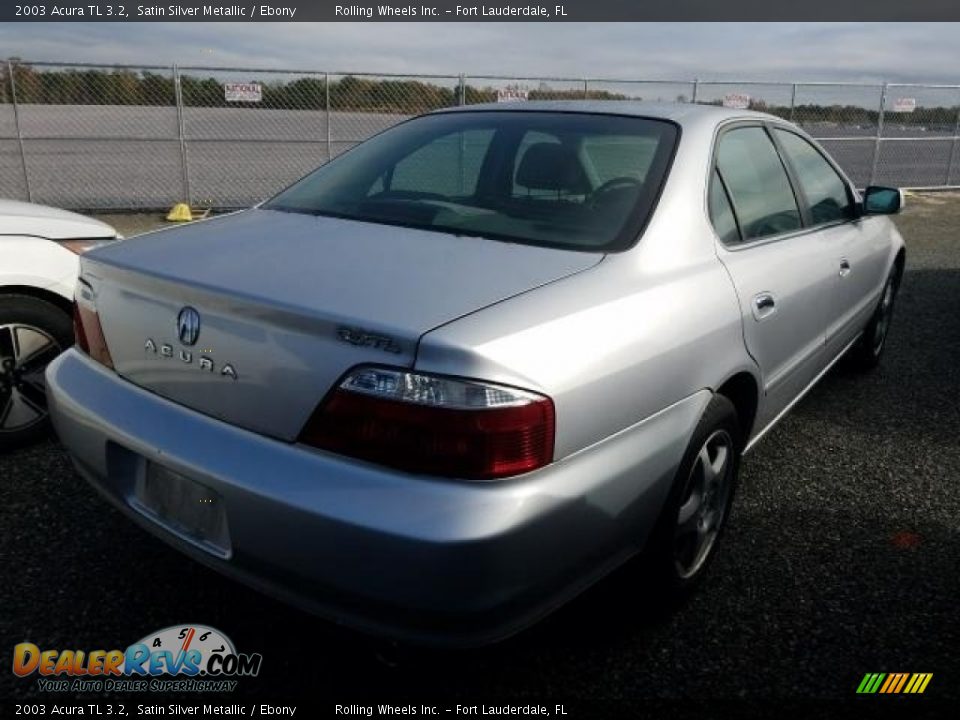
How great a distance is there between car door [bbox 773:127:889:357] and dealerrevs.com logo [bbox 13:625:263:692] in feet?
9.13

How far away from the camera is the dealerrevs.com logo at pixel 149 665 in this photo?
6.98 feet

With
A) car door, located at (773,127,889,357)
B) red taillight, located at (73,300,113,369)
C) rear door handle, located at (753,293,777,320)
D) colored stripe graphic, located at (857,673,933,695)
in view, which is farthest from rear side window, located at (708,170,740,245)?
red taillight, located at (73,300,113,369)

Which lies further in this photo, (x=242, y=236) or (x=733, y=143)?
(x=733, y=143)

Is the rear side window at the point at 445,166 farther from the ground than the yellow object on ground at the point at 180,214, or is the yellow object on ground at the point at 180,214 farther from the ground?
the rear side window at the point at 445,166

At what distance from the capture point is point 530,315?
1791mm

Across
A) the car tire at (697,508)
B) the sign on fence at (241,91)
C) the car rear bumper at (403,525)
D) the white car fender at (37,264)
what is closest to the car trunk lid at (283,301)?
the car rear bumper at (403,525)

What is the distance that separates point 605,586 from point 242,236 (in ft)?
5.07

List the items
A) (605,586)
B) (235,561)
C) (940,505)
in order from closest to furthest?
(235,561) < (605,586) < (940,505)

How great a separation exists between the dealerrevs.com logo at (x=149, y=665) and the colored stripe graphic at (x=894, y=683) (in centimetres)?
170

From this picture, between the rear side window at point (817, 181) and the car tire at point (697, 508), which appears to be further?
the rear side window at point (817, 181)

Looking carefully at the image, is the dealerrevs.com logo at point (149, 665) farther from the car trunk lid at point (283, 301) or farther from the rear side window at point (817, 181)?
the rear side window at point (817, 181)

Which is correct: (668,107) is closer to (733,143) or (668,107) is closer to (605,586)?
(733,143)

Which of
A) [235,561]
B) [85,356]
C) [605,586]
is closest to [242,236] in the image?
[85,356]

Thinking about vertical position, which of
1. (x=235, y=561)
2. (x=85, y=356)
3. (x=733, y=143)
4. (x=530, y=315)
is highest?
(x=733, y=143)
